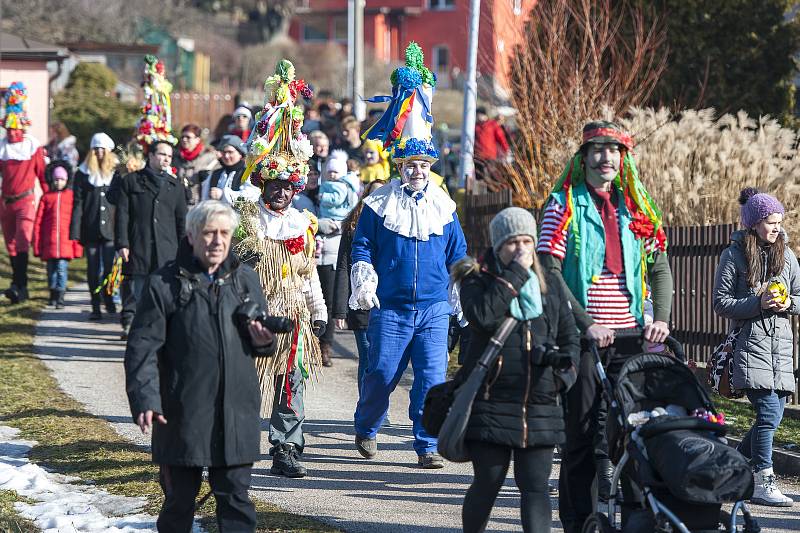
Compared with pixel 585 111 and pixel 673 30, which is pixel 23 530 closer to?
pixel 585 111

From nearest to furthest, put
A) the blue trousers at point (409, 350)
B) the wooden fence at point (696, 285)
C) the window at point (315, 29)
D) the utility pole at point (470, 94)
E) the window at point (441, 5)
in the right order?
the blue trousers at point (409, 350) → the wooden fence at point (696, 285) → the utility pole at point (470, 94) → the window at point (441, 5) → the window at point (315, 29)

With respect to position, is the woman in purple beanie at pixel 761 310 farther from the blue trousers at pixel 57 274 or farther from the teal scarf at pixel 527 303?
the blue trousers at pixel 57 274

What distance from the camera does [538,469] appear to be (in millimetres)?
6340

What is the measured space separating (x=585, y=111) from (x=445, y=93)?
40.8 m

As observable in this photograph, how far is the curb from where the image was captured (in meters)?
9.21

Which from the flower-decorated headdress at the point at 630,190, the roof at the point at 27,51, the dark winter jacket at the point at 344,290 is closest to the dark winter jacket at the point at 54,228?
the dark winter jacket at the point at 344,290

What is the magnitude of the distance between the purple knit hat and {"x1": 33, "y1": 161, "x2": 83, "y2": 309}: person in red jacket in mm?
10438

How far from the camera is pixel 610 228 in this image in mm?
7145

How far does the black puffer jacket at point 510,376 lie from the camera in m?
6.25

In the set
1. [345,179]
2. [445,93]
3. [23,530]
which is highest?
[445,93]

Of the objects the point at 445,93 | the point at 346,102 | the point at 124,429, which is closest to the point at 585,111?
the point at 124,429

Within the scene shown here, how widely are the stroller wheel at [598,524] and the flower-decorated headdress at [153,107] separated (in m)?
10.2

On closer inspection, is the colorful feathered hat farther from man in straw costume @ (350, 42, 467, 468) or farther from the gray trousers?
the gray trousers

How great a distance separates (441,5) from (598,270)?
65.2 meters
